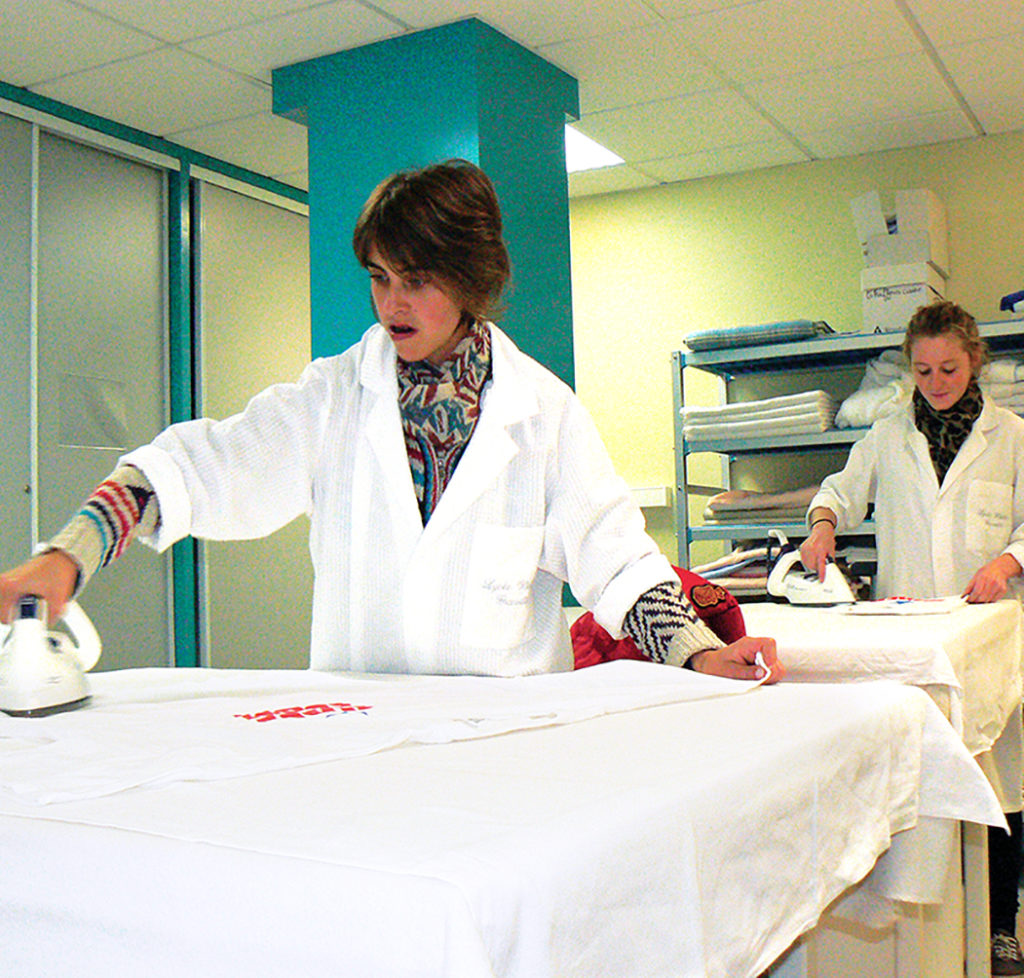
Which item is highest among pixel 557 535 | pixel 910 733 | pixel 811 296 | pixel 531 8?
pixel 531 8

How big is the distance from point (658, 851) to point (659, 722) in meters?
0.31

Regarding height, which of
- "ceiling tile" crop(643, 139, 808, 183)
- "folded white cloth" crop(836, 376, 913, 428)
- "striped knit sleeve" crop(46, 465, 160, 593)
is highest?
"ceiling tile" crop(643, 139, 808, 183)

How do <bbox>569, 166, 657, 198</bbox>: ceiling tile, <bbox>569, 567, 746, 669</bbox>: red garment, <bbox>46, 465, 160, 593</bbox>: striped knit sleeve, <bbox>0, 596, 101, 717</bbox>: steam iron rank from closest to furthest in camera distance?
1. <bbox>0, 596, 101, 717</bbox>: steam iron
2. <bbox>46, 465, 160, 593</bbox>: striped knit sleeve
3. <bbox>569, 567, 746, 669</bbox>: red garment
4. <bbox>569, 166, 657, 198</bbox>: ceiling tile

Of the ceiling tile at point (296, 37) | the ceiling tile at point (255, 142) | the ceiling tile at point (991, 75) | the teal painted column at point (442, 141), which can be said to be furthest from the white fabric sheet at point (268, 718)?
the ceiling tile at point (255, 142)

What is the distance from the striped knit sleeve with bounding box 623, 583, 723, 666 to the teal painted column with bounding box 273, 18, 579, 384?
6.40 feet

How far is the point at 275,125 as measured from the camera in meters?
3.80

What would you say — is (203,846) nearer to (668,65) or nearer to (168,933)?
(168,933)

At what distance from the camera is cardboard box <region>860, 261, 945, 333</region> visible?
146 inches

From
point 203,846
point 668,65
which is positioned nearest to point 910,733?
point 203,846

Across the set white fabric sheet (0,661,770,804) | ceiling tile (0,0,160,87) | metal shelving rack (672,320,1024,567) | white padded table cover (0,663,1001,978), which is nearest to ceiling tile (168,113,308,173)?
ceiling tile (0,0,160,87)

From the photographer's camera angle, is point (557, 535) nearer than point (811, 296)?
Yes

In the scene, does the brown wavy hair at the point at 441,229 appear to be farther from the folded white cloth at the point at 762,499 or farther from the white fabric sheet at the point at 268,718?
the folded white cloth at the point at 762,499

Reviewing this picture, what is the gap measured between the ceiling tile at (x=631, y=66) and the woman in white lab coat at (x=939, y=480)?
3.70 feet

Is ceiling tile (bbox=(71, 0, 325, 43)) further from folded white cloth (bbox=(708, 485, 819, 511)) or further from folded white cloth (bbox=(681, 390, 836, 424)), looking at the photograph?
folded white cloth (bbox=(708, 485, 819, 511))
